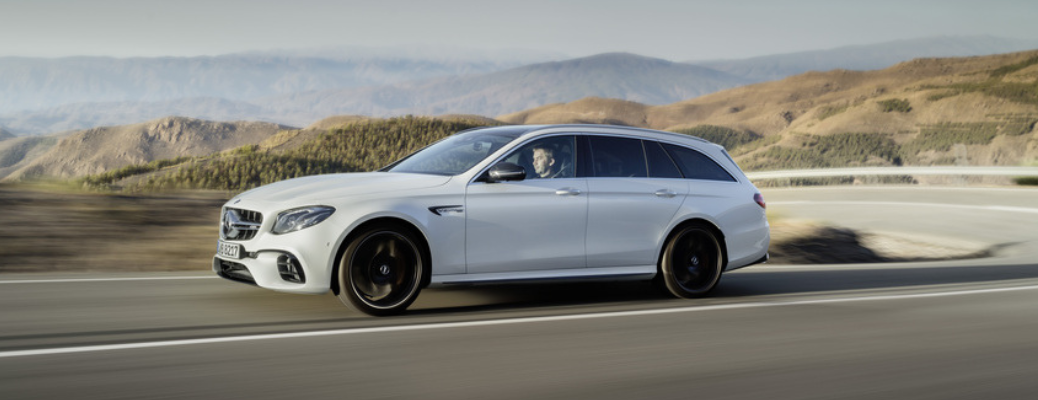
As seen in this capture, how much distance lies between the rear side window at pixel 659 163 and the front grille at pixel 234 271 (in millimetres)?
3730

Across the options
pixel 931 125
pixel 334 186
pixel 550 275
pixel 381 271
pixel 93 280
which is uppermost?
pixel 931 125

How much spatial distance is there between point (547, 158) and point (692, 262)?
1.86m

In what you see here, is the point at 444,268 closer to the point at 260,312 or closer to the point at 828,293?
the point at 260,312

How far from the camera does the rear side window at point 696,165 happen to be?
370 inches

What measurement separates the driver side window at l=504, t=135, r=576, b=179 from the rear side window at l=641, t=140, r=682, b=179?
0.88 meters

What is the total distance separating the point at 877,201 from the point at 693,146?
60.1 ft

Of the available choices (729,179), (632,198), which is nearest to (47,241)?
(632,198)

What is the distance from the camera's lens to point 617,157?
351 inches

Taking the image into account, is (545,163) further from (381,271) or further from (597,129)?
(381,271)

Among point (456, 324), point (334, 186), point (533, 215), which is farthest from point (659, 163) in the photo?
point (334, 186)

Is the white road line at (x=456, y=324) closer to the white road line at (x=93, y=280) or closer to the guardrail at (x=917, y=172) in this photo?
the white road line at (x=93, y=280)

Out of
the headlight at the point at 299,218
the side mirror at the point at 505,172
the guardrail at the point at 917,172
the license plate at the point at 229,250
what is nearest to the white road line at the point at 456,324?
the headlight at the point at 299,218

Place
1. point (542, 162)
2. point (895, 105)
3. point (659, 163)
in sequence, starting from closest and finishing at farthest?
point (542, 162) → point (659, 163) → point (895, 105)

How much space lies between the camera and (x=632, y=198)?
8.77 meters
